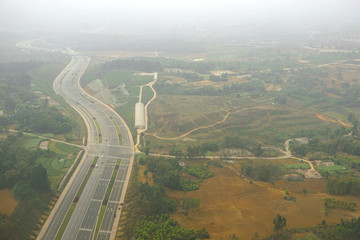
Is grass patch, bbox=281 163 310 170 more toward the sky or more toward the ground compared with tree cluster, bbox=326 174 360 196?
more toward the ground

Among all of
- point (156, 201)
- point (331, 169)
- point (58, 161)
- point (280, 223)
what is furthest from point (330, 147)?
point (58, 161)

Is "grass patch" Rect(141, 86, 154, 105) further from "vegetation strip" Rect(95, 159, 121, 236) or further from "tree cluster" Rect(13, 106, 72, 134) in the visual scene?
"vegetation strip" Rect(95, 159, 121, 236)

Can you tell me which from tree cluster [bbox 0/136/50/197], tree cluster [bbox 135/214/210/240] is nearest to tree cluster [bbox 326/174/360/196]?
tree cluster [bbox 135/214/210/240]

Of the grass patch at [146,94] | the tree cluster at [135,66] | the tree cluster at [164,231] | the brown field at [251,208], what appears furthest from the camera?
the tree cluster at [135,66]

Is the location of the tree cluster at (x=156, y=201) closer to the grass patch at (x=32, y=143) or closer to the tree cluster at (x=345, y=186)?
the tree cluster at (x=345, y=186)

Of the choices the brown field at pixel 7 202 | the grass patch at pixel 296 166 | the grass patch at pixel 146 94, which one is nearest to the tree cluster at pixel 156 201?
the brown field at pixel 7 202

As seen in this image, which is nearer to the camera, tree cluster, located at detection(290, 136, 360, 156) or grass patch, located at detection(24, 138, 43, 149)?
grass patch, located at detection(24, 138, 43, 149)

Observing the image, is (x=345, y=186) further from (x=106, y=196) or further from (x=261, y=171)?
(x=106, y=196)
